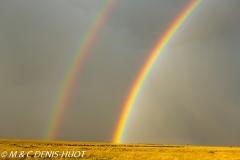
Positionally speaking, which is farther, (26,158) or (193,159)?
(193,159)

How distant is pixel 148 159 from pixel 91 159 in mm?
7323

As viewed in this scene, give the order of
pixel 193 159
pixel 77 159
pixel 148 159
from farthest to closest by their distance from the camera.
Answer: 1. pixel 193 159
2. pixel 148 159
3. pixel 77 159

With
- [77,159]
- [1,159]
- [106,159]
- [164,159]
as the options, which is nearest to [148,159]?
[164,159]

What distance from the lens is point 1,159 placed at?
2603cm

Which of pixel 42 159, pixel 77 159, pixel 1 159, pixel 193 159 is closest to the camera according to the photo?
pixel 1 159

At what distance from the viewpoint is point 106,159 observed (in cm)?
3138

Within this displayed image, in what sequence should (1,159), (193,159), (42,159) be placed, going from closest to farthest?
(1,159) → (42,159) → (193,159)

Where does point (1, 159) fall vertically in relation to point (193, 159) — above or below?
below

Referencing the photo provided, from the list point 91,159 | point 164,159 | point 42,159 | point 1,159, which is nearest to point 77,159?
point 91,159

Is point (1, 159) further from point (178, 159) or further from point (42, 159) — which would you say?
point (178, 159)

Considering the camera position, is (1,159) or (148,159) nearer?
(1,159)

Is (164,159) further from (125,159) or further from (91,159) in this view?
(91,159)

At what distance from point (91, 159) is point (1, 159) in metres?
8.91

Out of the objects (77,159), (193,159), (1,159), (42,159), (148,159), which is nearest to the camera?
(1,159)
